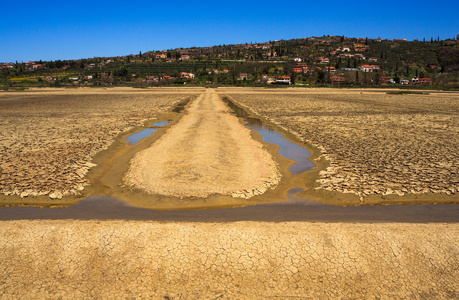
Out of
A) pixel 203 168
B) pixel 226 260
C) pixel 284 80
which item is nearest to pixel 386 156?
pixel 203 168

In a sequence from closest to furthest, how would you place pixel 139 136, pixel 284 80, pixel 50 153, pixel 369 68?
pixel 50 153 < pixel 139 136 < pixel 284 80 < pixel 369 68

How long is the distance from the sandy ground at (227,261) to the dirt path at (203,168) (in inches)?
112

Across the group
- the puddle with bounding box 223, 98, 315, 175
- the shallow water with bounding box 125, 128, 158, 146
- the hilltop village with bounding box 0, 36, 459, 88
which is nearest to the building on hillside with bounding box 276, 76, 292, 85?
the hilltop village with bounding box 0, 36, 459, 88

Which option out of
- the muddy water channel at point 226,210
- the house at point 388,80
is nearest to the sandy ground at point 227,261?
the muddy water channel at point 226,210

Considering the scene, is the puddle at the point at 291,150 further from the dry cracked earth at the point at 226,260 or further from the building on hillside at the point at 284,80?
the building on hillside at the point at 284,80

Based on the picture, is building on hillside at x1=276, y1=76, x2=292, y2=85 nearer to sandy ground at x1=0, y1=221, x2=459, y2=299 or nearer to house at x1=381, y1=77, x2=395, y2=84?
house at x1=381, y1=77, x2=395, y2=84

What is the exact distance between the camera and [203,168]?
11.8 meters

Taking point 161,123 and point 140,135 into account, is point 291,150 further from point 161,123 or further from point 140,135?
point 161,123

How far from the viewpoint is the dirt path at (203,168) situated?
10211 millimetres

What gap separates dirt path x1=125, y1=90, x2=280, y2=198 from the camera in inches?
402

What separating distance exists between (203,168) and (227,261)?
235 inches

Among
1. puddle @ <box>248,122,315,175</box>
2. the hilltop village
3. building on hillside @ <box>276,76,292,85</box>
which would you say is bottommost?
puddle @ <box>248,122,315,175</box>

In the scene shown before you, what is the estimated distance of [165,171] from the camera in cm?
1187

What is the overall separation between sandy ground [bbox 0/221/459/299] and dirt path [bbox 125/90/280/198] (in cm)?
284
